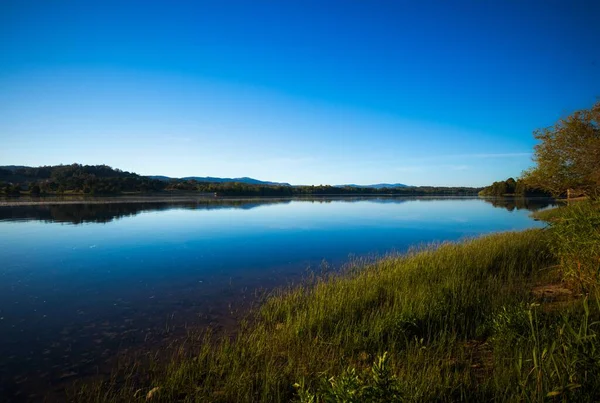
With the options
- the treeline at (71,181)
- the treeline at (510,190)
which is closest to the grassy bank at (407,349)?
the treeline at (71,181)

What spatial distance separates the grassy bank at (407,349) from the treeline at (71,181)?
10403 cm

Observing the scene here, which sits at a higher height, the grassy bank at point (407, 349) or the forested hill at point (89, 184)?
the forested hill at point (89, 184)

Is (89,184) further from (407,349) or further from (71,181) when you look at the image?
(407,349)

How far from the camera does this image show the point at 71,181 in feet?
327

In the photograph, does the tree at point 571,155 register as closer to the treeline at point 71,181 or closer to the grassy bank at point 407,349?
the grassy bank at point 407,349

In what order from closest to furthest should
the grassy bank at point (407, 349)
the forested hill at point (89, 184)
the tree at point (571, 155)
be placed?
the grassy bank at point (407, 349) < the tree at point (571, 155) < the forested hill at point (89, 184)

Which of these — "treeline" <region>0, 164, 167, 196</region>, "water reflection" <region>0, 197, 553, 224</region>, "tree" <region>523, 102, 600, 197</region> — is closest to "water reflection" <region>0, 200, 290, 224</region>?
"water reflection" <region>0, 197, 553, 224</region>

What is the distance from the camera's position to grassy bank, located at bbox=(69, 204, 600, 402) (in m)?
3.37

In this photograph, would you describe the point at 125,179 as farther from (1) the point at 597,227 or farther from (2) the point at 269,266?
(1) the point at 597,227

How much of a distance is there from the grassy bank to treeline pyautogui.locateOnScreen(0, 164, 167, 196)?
10403cm

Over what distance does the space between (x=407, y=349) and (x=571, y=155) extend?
2782 centimetres

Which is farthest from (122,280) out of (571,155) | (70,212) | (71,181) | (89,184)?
(71,181)

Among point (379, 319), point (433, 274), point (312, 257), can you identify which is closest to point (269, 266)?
point (312, 257)

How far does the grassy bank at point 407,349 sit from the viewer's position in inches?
132
